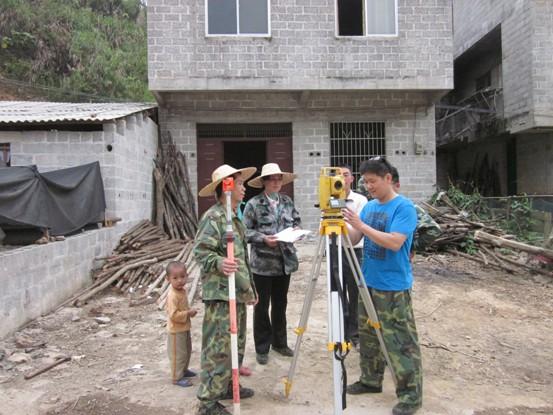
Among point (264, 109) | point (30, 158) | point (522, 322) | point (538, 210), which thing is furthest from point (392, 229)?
point (264, 109)

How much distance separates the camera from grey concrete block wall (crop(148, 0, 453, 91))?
983 cm

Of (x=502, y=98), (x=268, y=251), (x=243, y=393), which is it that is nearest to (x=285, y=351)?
(x=243, y=393)

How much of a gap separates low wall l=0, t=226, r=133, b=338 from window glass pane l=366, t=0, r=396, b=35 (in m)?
7.26

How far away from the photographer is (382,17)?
10.4m

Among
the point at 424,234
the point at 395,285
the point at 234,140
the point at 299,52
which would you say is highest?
the point at 299,52

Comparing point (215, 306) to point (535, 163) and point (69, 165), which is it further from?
point (535, 163)

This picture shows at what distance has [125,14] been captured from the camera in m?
25.6

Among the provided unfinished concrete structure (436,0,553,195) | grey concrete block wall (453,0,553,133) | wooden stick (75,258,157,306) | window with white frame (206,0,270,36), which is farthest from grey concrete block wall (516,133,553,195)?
wooden stick (75,258,157,306)

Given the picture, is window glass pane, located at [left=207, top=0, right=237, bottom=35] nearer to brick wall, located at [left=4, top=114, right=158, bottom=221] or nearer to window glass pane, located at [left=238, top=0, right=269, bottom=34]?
window glass pane, located at [left=238, top=0, right=269, bottom=34]

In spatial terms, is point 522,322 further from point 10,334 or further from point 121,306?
point 10,334

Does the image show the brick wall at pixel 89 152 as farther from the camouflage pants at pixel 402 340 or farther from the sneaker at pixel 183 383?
the camouflage pants at pixel 402 340

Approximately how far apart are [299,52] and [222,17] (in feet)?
5.95

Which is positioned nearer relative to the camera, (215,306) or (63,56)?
(215,306)

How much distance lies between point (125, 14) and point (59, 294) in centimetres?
2366
